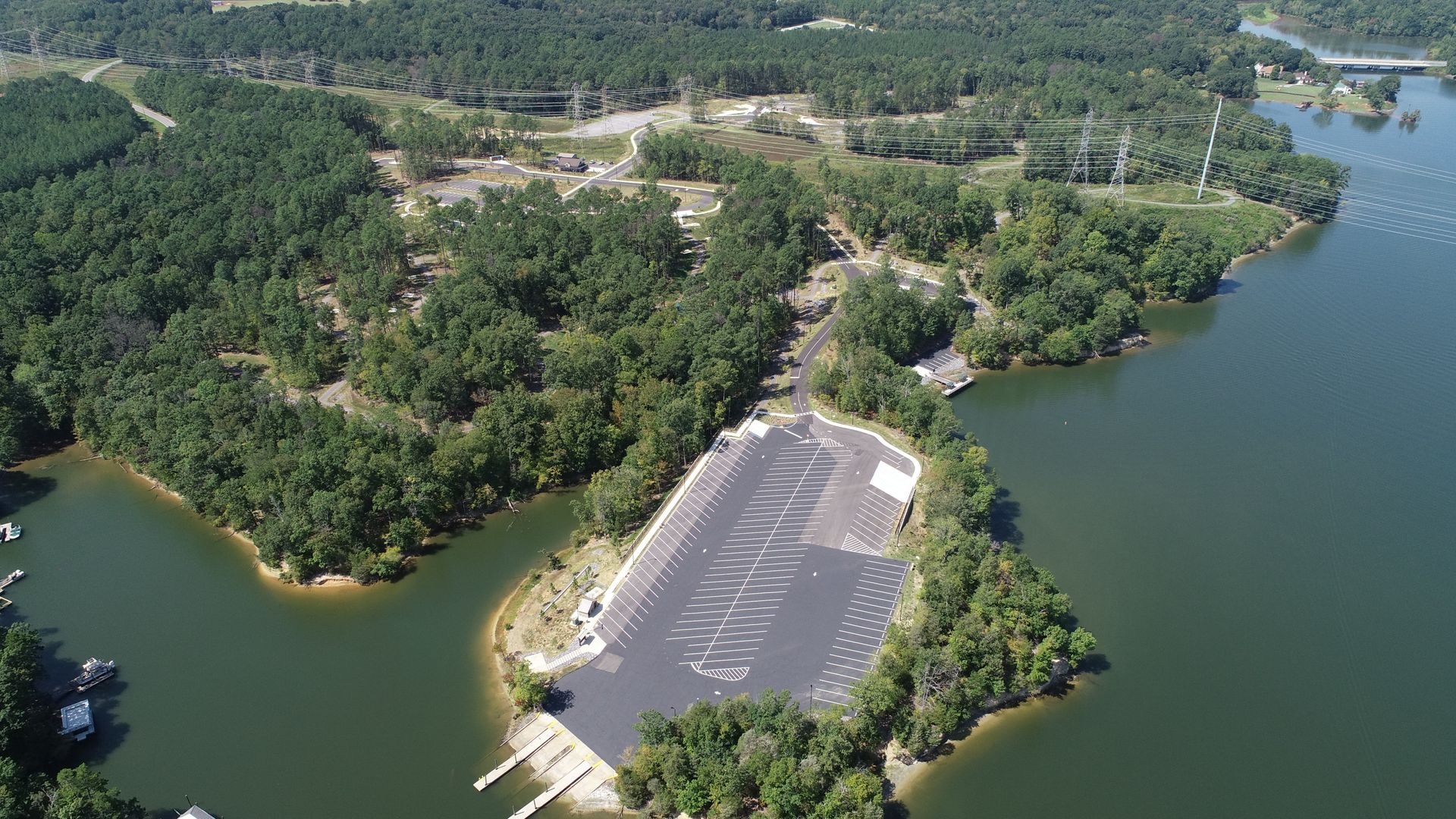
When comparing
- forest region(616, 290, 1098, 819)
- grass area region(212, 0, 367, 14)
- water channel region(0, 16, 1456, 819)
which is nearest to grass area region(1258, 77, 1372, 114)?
water channel region(0, 16, 1456, 819)

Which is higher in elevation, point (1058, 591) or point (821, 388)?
point (821, 388)

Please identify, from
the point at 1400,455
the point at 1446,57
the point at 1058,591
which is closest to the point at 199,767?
the point at 1058,591

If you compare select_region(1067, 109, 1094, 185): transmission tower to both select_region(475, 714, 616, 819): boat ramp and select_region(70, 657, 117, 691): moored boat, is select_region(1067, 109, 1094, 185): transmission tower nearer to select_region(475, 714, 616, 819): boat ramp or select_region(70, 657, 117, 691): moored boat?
select_region(475, 714, 616, 819): boat ramp

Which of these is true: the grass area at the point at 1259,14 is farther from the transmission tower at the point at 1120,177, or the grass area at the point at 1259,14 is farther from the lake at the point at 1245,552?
the lake at the point at 1245,552

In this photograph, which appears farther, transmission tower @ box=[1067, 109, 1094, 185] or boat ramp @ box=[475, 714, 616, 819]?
transmission tower @ box=[1067, 109, 1094, 185]

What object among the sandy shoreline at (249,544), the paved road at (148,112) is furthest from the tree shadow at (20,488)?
the paved road at (148,112)

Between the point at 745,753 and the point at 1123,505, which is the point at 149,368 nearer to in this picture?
the point at 745,753

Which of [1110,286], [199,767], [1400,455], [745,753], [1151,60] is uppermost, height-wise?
[1151,60]
